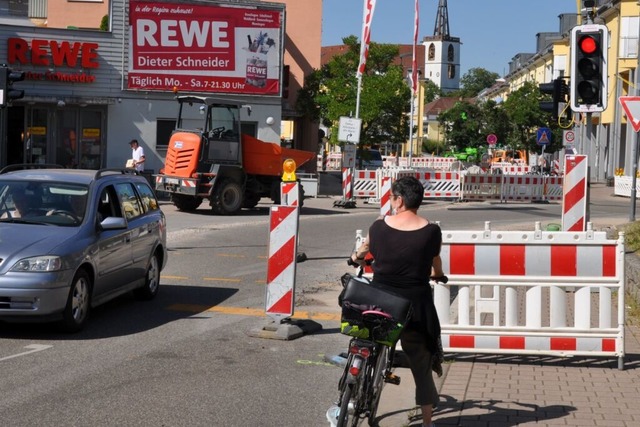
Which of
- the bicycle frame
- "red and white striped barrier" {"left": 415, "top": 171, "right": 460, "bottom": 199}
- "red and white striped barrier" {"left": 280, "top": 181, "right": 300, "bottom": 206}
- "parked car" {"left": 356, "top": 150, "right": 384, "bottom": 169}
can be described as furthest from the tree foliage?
the bicycle frame

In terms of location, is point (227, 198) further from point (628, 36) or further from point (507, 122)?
point (507, 122)

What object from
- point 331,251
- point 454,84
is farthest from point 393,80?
point 454,84

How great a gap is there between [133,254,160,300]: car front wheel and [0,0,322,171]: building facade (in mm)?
23716

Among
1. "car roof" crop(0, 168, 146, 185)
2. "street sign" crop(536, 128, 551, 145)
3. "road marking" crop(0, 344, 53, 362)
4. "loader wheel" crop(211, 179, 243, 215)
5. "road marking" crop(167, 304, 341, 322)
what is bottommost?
"road marking" crop(0, 344, 53, 362)

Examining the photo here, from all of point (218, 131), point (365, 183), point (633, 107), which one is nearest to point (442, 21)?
point (365, 183)

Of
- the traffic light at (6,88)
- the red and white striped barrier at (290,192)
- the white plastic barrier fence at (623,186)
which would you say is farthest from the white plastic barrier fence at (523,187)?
the red and white striped barrier at (290,192)

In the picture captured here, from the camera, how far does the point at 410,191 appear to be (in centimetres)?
631

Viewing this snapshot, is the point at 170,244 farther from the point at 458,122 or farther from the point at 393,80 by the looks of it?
the point at 458,122

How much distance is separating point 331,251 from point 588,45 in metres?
6.66

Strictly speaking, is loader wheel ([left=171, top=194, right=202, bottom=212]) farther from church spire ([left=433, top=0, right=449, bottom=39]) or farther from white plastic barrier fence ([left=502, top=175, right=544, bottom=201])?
church spire ([left=433, top=0, right=449, bottom=39])

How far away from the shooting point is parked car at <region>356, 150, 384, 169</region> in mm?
48375

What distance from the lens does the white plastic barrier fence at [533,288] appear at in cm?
836

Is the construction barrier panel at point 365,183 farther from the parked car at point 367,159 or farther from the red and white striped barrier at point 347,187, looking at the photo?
the parked car at point 367,159

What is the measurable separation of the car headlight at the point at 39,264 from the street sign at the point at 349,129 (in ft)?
72.0
